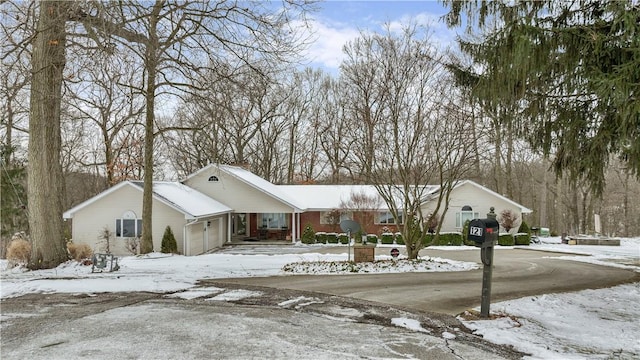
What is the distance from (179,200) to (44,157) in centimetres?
1026

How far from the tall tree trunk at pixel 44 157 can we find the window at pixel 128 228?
9.85 m

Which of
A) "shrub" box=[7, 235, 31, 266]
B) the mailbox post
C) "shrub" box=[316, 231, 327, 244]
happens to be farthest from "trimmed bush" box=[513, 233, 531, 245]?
"shrub" box=[7, 235, 31, 266]

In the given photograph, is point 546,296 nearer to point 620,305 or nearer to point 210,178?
point 620,305

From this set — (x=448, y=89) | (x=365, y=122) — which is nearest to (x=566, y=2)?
(x=448, y=89)

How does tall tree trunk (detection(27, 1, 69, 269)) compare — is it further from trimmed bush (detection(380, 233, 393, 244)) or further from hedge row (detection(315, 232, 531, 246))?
trimmed bush (detection(380, 233, 393, 244))

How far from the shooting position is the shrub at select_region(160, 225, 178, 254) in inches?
763

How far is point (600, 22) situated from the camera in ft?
22.2

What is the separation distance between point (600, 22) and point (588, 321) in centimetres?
477

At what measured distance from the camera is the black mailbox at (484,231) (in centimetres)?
702

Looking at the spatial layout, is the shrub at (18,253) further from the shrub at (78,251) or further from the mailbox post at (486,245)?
the mailbox post at (486,245)

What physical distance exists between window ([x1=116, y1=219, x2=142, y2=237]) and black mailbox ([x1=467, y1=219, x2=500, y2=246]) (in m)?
18.0

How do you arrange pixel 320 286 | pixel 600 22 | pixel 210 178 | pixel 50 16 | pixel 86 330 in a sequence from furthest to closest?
pixel 210 178
pixel 320 286
pixel 50 16
pixel 600 22
pixel 86 330

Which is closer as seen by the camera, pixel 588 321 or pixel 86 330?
pixel 86 330

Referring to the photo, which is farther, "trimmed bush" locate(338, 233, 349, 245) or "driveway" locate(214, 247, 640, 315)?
"trimmed bush" locate(338, 233, 349, 245)
